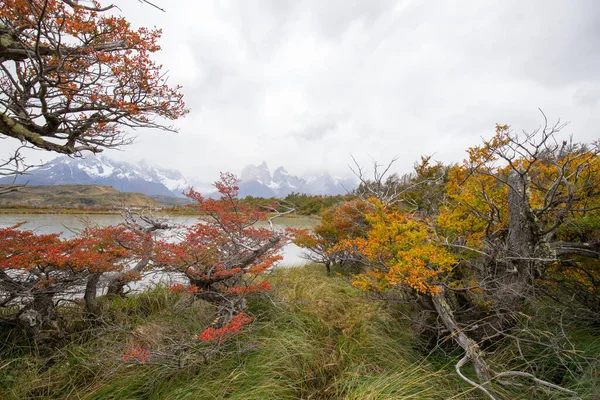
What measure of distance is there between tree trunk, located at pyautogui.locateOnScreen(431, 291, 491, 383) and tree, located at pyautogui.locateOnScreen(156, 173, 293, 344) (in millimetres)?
2045

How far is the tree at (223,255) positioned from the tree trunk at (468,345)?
2.05 metres

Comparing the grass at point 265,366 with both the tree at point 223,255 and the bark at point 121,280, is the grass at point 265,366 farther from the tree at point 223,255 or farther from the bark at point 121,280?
the bark at point 121,280

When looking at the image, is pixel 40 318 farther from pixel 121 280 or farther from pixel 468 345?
pixel 468 345

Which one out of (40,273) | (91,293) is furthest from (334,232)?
(40,273)

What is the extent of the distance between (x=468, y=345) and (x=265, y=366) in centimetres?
197

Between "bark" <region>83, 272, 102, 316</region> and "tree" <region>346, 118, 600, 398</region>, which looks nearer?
"tree" <region>346, 118, 600, 398</region>

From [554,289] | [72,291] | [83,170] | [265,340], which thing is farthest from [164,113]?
[83,170]

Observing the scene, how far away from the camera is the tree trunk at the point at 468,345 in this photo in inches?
82.0

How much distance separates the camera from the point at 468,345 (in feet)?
7.27

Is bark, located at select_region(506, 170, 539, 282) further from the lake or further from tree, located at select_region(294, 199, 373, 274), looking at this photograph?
the lake

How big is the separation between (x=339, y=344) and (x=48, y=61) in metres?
4.66

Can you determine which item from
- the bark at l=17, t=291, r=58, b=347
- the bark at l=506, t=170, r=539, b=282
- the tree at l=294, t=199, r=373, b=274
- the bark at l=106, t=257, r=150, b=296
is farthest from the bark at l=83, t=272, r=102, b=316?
the bark at l=506, t=170, r=539, b=282

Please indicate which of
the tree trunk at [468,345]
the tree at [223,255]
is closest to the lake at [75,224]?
the tree at [223,255]

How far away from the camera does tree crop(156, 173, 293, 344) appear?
3254 millimetres
